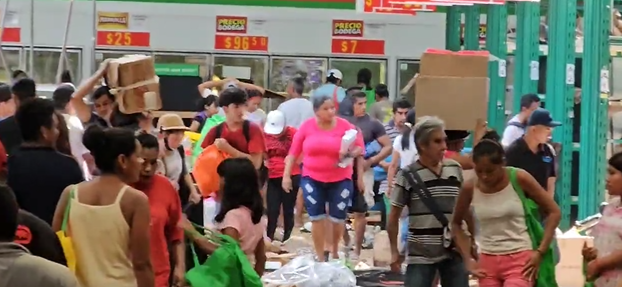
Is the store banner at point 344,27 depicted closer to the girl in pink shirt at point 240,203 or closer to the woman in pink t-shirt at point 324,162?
the woman in pink t-shirt at point 324,162

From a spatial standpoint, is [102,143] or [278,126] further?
[278,126]

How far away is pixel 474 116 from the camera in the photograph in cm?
728

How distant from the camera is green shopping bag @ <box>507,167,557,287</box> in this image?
244 inches

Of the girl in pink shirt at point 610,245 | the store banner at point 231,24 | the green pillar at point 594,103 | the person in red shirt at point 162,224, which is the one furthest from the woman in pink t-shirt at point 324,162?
the store banner at point 231,24

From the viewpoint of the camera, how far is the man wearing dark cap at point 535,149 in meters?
9.04

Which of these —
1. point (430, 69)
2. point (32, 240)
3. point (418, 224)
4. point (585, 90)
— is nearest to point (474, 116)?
point (430, 69)

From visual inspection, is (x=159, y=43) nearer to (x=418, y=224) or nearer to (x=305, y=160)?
(x=305, y=160)

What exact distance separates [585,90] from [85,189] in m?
8.03

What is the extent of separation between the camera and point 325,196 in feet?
33.1

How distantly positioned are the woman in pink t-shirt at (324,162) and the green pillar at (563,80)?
3264 millimetres

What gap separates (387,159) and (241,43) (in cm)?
628

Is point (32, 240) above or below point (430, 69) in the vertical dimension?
below

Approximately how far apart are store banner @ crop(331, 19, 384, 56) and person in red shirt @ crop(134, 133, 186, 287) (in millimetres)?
13111

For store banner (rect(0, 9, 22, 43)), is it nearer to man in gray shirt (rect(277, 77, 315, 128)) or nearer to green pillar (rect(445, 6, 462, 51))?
green pillar (rect(445, 6, 462, 51))
